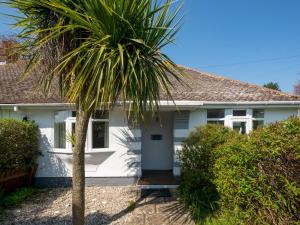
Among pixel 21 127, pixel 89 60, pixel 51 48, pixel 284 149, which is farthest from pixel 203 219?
pixel 21 127

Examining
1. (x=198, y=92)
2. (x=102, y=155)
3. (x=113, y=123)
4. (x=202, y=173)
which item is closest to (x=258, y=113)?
(x=198, y=92)

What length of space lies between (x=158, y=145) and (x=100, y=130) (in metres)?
2.76

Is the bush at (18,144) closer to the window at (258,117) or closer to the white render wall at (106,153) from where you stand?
the white render wall at (106,153)

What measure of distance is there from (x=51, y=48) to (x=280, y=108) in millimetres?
8971

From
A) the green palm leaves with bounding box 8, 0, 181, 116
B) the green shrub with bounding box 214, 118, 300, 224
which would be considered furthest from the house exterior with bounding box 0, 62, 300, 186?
the green shrub with bounding box 214, 118, 300, 224

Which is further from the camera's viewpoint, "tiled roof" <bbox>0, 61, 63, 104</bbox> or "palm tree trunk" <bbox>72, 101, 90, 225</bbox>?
"tiled roof" <bbox>0, 61, 63, 104</bbox>

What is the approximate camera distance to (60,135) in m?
9.59

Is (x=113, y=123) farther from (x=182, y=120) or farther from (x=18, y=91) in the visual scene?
(x=18, y=91)

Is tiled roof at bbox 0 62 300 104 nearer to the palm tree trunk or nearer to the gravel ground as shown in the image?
the gravel ground

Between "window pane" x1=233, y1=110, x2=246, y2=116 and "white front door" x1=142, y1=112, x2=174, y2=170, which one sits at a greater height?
"window pane" x1=233, y1=110, x2=246, y2=116

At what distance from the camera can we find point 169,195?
26.8 feet

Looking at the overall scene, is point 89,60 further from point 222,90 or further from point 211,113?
point 222,90

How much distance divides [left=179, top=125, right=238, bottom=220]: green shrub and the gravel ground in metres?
0.39

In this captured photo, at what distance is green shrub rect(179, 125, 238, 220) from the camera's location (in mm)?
6467
